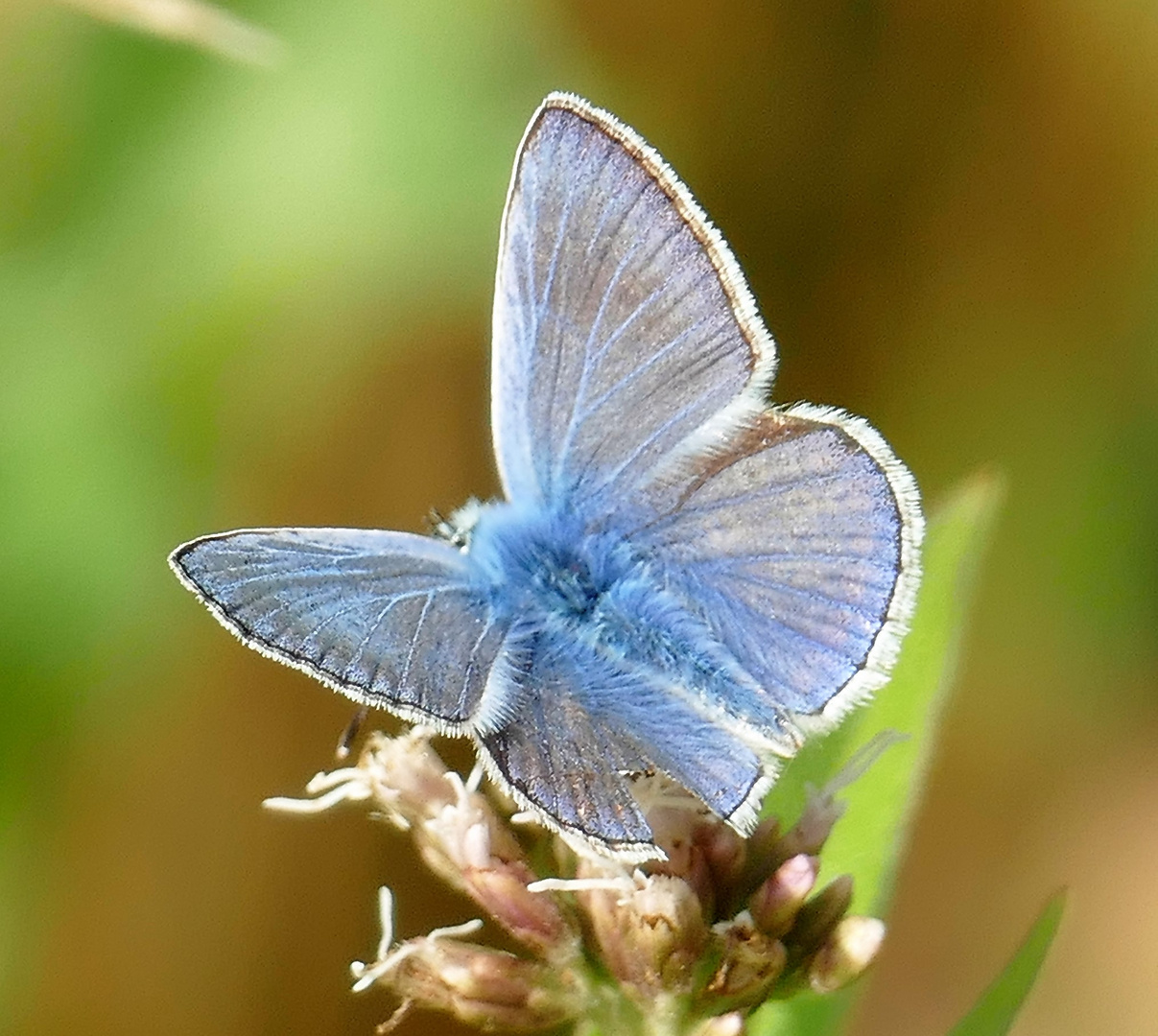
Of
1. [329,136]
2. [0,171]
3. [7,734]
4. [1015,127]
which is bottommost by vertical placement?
[7,734]

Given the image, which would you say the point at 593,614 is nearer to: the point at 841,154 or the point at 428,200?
the point at 428,200

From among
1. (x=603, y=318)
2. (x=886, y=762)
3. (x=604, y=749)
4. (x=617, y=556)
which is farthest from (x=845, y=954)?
(x=603, y=318)

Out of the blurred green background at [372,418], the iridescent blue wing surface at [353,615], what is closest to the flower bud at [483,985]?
the iridescent blue wing surface at [353,615]

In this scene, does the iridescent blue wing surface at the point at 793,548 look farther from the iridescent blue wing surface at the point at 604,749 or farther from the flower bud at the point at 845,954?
the flower bud at the point at 845,954

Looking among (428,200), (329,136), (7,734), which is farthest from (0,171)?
(7,734)

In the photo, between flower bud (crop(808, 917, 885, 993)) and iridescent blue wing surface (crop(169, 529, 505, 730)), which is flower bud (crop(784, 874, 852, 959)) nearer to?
flower bud (crop(808, 917, 885, 993))

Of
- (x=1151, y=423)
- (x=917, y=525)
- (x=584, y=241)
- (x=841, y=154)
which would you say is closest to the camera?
(x=917, y=525)

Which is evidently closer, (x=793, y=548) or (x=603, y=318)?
(x=793, y=548)

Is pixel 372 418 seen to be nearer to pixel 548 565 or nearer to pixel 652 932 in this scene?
pixel 548 565
